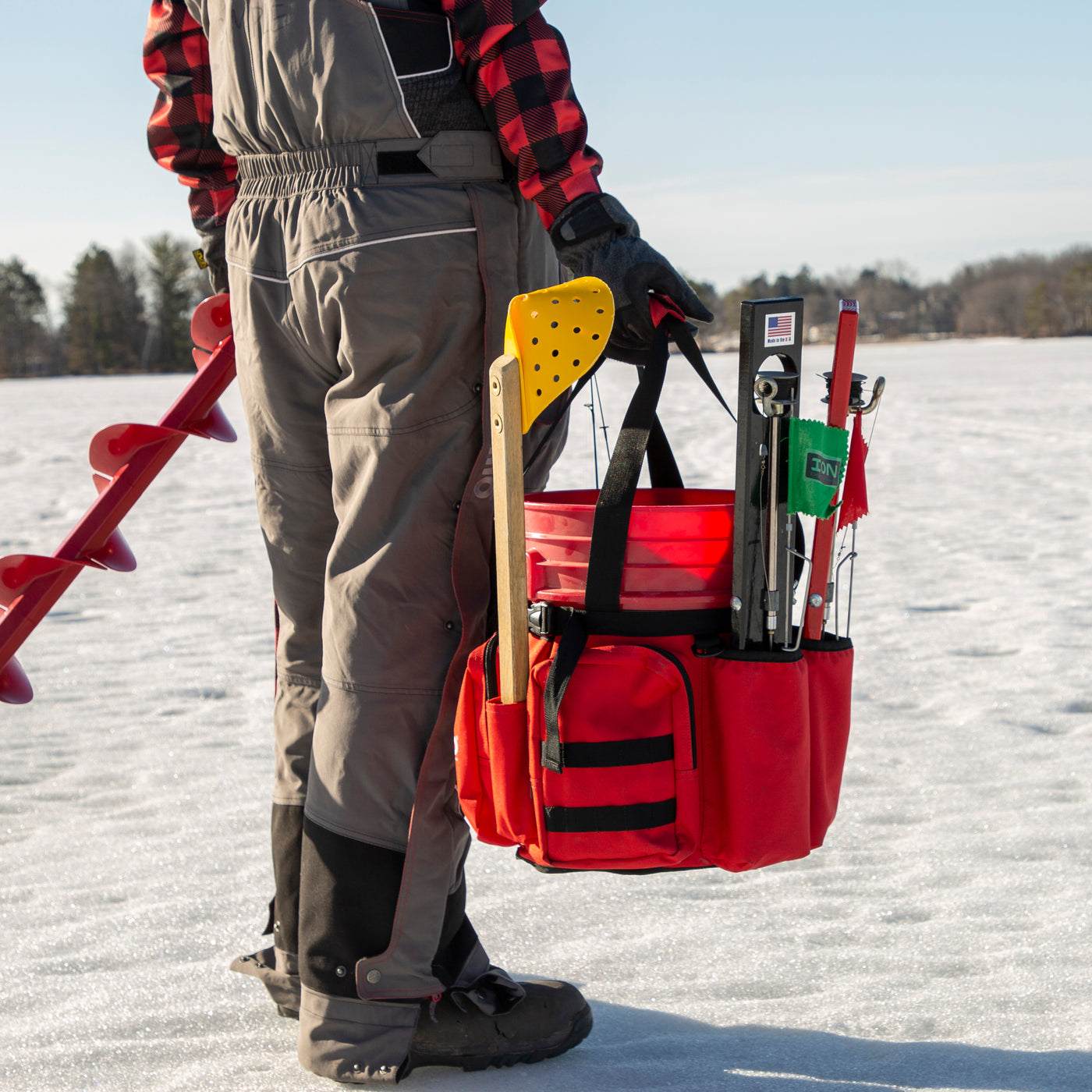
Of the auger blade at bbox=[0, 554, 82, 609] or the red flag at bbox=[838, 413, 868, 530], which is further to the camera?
the auger blade at bbox=[0, 554, 82, 609]

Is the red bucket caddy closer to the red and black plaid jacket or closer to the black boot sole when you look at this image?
the red and black plaid jacket

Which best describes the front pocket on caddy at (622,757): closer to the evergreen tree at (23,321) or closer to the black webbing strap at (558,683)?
the black webbing strap at (558,683)

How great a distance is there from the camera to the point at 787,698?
5.02 feet

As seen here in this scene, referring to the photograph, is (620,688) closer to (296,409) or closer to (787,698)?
(787,698)

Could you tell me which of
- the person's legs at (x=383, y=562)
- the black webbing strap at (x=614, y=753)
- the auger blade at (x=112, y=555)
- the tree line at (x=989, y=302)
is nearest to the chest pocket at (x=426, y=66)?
the person's legs at (x=383, y=562)

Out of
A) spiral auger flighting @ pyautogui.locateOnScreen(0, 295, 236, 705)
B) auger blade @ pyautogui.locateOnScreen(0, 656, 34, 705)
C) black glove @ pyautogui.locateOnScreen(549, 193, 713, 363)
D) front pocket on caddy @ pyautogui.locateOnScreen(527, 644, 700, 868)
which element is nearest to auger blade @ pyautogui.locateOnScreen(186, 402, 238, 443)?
spiral auger flighting @ pyautogui.locateOnScreen(0, 295, 236, 705)

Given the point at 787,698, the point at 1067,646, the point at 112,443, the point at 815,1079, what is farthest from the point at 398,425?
the point at 1067,646

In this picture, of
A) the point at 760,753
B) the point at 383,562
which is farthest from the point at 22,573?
the point at 760,753

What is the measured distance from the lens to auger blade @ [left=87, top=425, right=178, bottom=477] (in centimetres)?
220

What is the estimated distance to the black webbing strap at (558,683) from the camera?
152 centimetres

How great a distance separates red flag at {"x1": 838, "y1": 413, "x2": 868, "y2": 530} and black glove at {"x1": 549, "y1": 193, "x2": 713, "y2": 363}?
0.26m

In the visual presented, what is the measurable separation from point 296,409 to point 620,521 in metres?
0.64

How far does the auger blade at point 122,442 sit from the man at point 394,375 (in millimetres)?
367

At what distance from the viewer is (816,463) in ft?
4.83
